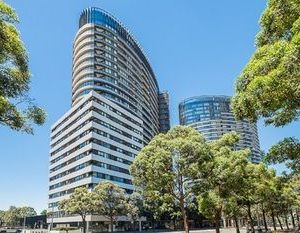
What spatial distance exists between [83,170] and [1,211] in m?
80.9

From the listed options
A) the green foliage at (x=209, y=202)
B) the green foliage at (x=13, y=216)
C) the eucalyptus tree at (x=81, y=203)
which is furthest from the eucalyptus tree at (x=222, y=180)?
the green foliage at (x=13, y=216)

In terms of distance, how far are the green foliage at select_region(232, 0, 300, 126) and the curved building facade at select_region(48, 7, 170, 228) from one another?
8240cm

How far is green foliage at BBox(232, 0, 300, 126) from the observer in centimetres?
1027

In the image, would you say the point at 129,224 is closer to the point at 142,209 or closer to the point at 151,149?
the point at 142,209

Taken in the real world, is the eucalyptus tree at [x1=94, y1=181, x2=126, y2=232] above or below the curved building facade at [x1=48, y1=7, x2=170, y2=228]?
below

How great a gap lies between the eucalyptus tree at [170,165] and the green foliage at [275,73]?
17.3 m

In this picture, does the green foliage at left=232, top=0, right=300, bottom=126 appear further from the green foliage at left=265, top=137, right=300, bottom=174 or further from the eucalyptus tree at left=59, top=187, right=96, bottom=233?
the eucalyptus tree at left=59, top=187, right=96, bottom=233

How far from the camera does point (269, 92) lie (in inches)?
444

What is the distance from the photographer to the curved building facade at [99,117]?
99.2 metres

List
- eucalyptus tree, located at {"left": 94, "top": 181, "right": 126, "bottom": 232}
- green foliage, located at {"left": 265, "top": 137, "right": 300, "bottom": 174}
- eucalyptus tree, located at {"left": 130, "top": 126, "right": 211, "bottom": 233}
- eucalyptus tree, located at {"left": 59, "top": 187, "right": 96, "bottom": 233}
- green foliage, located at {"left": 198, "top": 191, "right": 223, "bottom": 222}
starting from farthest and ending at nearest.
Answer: eucalyptus tree, located at {"left": 94, "top": 181, "right": 126, "bottom": 232}, eucalyptus tree, located at {"left": 59, "top": 187, "right": 96, "bottom": 233}, green foliage, located at {"left": 198, "top": 191, "right": 223, "bottom": 222}, eucalyptus tree, located at {"left": 130, "top": 126, "right": 211, "bottom": 233}, green foliage, located at {"left": 265, "top": 137, "right": 300, "bottom": 174}

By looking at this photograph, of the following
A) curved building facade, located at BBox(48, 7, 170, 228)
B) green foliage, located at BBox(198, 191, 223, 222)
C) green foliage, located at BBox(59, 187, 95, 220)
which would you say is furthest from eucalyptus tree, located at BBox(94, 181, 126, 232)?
green foliage, located at BBox(198, 191, 223, 222)

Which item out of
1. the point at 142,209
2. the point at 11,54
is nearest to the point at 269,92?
the point at 11,54

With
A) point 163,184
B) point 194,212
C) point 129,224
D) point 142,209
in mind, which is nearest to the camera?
point 163,184

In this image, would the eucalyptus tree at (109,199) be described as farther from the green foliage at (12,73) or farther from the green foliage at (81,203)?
the green foliage at (12,73)
